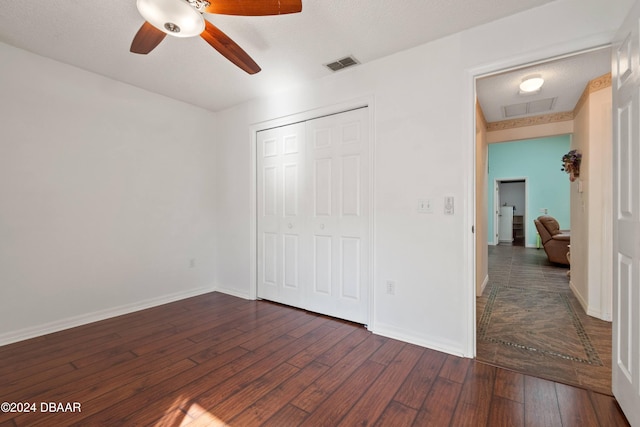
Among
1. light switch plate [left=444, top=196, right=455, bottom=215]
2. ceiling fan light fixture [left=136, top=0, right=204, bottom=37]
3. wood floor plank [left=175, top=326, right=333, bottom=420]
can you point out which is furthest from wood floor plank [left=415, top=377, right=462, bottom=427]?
ceiling fan light fixture [left=136, top=0, right=204, bottom=37]

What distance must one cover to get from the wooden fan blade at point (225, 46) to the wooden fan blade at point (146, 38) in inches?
11.5

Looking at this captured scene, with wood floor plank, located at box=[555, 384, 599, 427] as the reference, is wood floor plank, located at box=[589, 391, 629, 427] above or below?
above

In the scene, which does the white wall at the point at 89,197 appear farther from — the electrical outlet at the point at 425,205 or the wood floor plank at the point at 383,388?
the electrical outlet at the point at 425,205

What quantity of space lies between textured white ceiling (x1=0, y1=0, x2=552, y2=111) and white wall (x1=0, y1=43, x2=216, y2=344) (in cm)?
37

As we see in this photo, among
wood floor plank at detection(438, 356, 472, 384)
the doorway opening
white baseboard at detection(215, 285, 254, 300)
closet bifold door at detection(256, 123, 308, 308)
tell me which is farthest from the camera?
white baseboard at detection(215, 285, 254, 300)

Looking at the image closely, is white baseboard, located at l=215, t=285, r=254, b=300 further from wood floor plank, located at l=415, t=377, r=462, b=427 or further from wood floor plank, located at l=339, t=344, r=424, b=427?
wood floor plank, located at l=415, t=377, r=462, b=427

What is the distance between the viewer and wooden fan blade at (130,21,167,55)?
1830mm

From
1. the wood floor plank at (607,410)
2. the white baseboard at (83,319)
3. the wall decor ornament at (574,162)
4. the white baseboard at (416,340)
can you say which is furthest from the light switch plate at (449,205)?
the white baseboard at (83,319)

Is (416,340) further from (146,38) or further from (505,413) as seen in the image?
(146,38)

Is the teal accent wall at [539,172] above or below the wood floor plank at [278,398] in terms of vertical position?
above

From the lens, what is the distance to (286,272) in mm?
3439

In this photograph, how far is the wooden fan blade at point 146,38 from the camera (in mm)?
1830

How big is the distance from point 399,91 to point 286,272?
232cm

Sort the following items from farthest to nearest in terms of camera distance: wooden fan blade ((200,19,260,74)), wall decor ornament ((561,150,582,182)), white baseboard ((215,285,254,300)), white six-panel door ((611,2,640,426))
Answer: white baseboard ((215,285,254,300)) → wall decor ornament ((561,150,582,182)) → wooden fan blade ((200,19,260,74)) → white six-panel door ((611,2,640,426))
